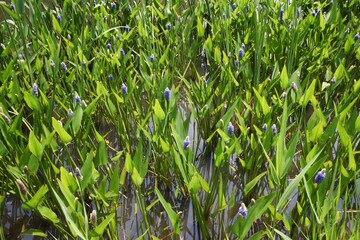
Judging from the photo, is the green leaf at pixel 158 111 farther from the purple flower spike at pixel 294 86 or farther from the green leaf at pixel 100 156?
the purple flower spike at pixel 294 86

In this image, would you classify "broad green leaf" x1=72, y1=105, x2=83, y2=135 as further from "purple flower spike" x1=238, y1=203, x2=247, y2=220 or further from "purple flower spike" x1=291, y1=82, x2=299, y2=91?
"purple flower spike" x1=291, y1=82, x2=299, y2=91

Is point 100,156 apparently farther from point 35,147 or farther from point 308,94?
point 308,94

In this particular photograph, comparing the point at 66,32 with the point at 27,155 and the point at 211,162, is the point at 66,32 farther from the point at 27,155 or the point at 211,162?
the point at 27,155

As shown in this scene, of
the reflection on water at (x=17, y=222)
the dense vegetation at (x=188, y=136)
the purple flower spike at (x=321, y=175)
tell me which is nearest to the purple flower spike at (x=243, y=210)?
the dense vegetation at (x=188, y=136)

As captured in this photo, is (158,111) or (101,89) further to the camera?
(101,89)

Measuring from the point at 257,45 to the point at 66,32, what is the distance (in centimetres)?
106

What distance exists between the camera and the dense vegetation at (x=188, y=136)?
4.42 feet

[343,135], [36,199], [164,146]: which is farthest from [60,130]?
[343,135]

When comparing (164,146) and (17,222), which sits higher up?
(164,146)

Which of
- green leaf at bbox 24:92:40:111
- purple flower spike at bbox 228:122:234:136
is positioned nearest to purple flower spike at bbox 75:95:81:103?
green leaf at bbox 24:92:40:111

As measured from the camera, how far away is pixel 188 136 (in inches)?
65.6

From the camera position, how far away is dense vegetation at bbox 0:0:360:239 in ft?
4.42

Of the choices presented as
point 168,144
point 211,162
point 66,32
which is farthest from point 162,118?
point 66,32

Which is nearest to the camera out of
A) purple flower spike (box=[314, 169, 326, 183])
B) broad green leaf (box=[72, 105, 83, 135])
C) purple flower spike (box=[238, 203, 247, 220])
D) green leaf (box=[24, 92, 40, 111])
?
purple flower spike (box=[238, 203, 247, 220])
